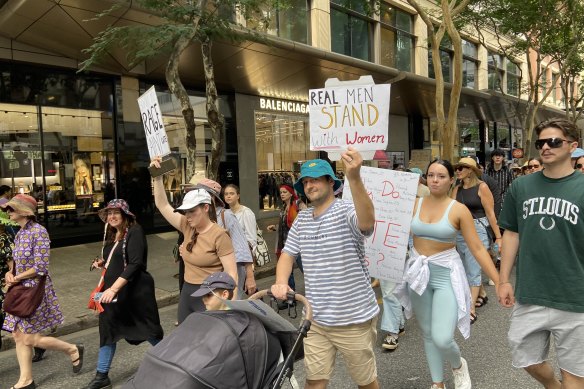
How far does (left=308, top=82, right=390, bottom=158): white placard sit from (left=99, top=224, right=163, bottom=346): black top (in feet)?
5.80

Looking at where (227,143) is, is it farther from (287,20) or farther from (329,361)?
(329,361)

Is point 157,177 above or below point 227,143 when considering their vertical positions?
below

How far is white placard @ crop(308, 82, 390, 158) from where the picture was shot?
3404mm

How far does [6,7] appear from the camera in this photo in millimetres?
9891

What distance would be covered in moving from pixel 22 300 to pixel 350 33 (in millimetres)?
17009

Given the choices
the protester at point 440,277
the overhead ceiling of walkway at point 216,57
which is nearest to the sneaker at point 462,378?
the protester at point 440,277

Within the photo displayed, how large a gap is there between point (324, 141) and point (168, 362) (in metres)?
2.17

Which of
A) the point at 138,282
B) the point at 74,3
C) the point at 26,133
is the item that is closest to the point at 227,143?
the point at 26,133

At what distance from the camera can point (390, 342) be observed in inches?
183

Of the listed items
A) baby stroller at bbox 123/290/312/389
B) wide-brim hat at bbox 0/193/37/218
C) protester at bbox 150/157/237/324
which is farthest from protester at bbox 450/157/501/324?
wide-brim hat at bbox 0/193/37/218

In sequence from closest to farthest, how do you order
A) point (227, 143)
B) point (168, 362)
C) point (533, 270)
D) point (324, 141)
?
point (168, 362) < point (533, 270) < point (324, 141) < point (227, 143)

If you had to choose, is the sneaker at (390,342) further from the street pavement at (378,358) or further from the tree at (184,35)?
the tree at (184,35)

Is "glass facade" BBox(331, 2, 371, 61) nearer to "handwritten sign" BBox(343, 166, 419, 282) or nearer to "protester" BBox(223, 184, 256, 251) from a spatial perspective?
"protester" BBox(223, 184, 256, 251)

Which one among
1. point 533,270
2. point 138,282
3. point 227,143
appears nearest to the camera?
point 533,270
